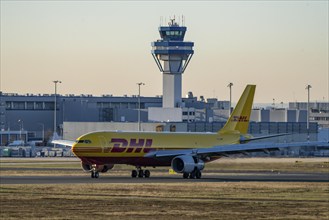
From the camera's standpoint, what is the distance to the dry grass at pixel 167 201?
47.8 meters

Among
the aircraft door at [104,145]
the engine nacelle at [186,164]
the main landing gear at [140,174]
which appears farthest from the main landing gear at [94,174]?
the engine nacelle at [186,164]

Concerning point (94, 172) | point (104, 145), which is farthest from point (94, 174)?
point (104, 145)

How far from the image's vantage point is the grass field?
1880 inches

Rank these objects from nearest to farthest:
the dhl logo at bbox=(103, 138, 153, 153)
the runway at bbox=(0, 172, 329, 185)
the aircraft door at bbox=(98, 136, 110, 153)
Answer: the runway at bbox=(0, 172, 329, 185) → the aircraft door at bbox=(98, 136, 110, 153) → the dhl logo at bbox=(103, 138, 153, 153)

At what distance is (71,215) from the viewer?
46.9 metres

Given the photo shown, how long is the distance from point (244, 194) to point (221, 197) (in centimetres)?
276

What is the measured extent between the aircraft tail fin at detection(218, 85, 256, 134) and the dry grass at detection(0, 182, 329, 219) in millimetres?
19584

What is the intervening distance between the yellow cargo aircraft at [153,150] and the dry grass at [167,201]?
11.2m

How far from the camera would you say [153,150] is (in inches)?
3204

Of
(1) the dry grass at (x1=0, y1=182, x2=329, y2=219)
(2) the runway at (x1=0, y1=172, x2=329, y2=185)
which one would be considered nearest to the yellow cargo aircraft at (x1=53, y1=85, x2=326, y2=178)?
(2) the runway at (x1=0, y1=172, x2=329, y2=185)

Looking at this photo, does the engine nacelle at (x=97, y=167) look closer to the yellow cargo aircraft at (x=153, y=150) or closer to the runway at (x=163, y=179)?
the yellow cargo aircraft at (x=153, y=150)

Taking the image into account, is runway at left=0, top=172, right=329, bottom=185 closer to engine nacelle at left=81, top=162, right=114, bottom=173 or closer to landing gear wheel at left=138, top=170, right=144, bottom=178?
engine nacelle at left=81, top=162, right=114, bottom=173

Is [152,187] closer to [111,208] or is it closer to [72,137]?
[111,208]

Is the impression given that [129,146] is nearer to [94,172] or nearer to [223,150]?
[94,172]
